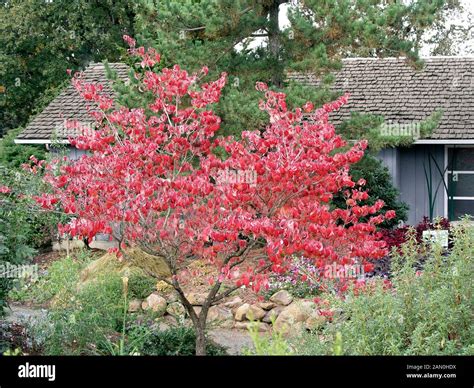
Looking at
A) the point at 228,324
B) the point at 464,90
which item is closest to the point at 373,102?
Answer: the point at 464,90

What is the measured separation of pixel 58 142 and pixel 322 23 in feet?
24.3

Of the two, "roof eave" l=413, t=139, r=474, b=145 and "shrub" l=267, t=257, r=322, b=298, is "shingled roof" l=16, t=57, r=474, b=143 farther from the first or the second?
"shrub" l=267, t=257, r=322, b=298

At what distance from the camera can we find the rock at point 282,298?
10850 millimetres

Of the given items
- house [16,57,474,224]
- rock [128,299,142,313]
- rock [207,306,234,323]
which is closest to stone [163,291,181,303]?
rock [128,299,142,313]

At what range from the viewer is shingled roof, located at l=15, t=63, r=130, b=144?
738 inches

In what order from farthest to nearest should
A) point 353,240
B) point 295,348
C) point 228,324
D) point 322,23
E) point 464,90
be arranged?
point 464,90, point 322,23, point 228,324, point 353,240, point 295,348

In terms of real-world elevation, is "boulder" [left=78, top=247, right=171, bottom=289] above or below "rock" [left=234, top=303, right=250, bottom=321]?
above

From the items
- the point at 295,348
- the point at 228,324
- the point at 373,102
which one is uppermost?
the point at 373,102

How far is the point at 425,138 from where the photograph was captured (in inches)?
690

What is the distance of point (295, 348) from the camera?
6.48 m

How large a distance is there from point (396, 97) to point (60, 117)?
8173mm

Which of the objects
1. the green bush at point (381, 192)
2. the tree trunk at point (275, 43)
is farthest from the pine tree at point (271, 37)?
the green bush at point (381, 192)
